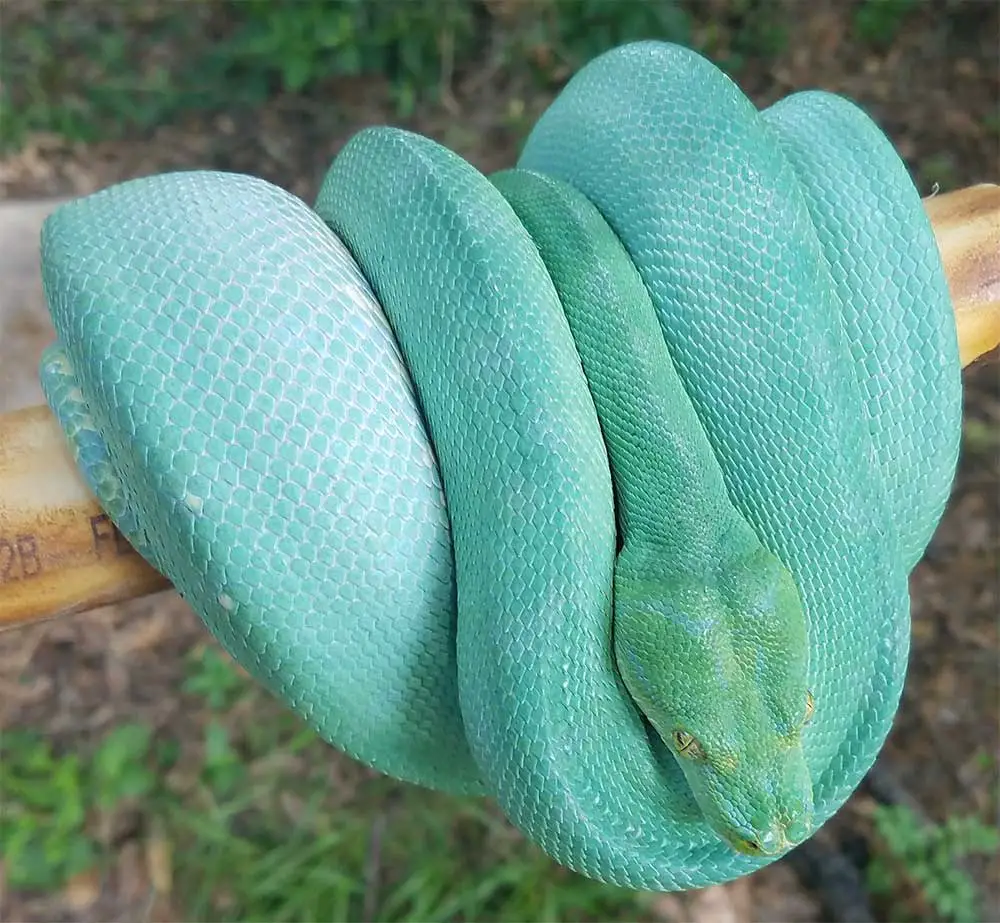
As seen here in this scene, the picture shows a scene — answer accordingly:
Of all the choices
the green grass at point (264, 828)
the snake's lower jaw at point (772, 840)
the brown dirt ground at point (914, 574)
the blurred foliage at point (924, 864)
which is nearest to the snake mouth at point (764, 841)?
the snake's lower jaw at point (772, 840)

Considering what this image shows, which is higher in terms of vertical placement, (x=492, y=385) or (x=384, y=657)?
(x=492, y=385)

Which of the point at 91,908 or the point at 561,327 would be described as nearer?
the point at 561,327

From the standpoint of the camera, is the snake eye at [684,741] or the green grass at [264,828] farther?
the green grass at [264,828]

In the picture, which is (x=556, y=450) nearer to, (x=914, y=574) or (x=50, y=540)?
(x=50, y=540)

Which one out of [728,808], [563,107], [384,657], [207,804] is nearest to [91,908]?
[207,804]

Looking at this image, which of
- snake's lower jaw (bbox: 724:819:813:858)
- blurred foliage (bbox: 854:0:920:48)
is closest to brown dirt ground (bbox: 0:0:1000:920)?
blurred foliage (bbox: 854:0:920:48)

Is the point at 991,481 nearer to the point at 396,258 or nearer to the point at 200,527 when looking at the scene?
the point at 396,258

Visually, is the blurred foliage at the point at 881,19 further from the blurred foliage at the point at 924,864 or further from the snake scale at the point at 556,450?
the blurred foliage at the point at 924,864

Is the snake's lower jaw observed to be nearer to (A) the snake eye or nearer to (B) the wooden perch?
(A) the snake eye

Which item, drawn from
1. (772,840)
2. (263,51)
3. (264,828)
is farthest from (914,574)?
(263,51)
